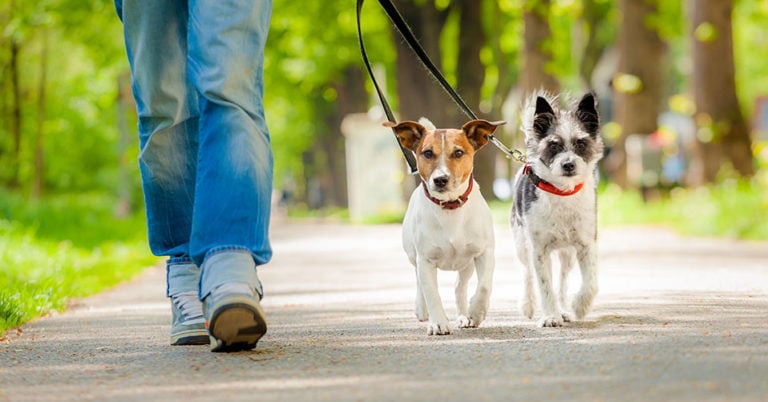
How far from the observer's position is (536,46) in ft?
82.0

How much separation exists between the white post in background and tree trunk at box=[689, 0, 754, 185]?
15.5m

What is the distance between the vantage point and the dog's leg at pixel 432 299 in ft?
18.5

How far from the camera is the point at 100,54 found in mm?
26203

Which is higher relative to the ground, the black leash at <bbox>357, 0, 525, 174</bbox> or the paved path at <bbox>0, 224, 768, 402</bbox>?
the black leash at <bbox>357, 0, 525, 174</bbox>

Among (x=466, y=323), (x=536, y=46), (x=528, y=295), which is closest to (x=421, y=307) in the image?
(x=466, y=323)

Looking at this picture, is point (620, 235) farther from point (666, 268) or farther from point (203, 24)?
point (203, 24)

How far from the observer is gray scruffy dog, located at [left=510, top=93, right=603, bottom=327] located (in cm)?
619

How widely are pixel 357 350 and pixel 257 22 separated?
141 cm

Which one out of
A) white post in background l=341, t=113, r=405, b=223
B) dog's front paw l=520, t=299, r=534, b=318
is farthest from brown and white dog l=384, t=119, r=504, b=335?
white post in background l=341, t=113, r=405, b=223

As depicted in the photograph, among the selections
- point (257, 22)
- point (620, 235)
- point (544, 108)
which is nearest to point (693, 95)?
point (620, 235)

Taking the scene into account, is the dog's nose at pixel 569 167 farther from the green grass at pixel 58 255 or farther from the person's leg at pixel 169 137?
the green grass at pixel 58 255

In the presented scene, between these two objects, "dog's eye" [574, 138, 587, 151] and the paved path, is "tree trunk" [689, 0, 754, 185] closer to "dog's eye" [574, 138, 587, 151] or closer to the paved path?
the paved path

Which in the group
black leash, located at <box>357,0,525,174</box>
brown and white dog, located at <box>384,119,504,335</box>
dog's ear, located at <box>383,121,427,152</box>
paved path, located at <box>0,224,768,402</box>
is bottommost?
paved path, located at <box>0,224,768,402</box>

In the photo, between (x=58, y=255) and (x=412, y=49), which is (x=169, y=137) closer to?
(x=412, y=49)
